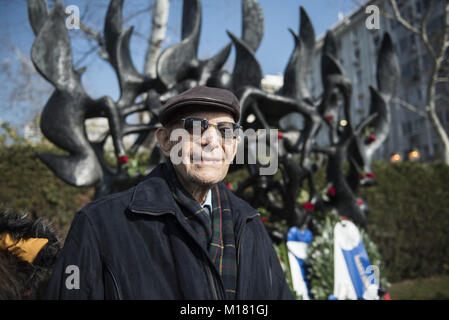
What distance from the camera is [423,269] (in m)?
8.91

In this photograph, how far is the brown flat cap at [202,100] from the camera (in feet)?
5.11

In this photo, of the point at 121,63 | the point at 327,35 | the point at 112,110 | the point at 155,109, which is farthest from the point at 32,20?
the point at 327,35

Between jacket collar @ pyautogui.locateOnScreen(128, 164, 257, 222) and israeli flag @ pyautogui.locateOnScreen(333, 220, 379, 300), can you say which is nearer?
jacket collar @ pyautogui.locateOnScreen(128, 164, 257, 222)

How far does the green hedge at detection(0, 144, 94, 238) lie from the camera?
6676 mm

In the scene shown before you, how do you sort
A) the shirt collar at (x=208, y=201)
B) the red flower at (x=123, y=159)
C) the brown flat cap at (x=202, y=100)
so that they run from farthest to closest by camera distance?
the red flower at (x=123, y=159), the shirt collar at (x=208, y=201), the brown flat cap at (x=202, y=100)

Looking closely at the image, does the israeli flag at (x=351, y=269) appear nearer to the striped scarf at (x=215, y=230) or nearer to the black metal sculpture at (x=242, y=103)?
the black metal sculpture at (x=242, y=103)

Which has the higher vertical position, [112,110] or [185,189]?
[112,110]

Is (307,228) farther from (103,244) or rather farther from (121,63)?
(103,244)

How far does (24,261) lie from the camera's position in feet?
→ 5.11

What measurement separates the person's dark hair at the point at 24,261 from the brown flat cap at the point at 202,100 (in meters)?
0.77

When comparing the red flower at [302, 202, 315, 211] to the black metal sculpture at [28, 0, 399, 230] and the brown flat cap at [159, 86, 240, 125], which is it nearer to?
the black metal sculpture at [28, 0, 399, 230]

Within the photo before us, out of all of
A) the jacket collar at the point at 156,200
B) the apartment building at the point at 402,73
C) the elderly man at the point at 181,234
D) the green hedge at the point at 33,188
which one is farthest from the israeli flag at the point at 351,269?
the apartment building at the point at 402,73

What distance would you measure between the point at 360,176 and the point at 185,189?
13.6ft

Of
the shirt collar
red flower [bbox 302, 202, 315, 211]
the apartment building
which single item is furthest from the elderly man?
the apartment building
